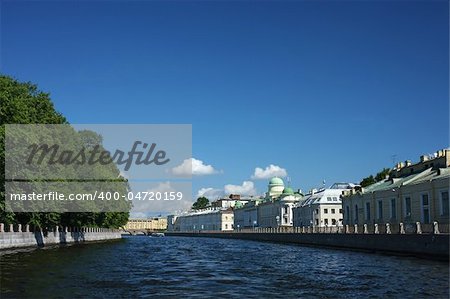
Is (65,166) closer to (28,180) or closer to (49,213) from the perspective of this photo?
(49,213)

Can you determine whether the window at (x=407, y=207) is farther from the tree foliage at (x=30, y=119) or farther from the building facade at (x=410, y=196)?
the tree foliage at (x=30, y=119)

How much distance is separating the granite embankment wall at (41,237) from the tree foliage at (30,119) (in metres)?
1.15

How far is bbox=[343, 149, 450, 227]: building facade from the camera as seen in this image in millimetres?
56000

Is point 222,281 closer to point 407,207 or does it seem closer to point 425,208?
point 425,208

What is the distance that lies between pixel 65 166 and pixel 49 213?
661 centimetres

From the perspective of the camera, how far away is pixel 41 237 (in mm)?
60094

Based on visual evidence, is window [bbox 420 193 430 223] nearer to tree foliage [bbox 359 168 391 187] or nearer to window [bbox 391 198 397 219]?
window [bbox 391 198 397 219]

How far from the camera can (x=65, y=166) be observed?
59031 millimetres

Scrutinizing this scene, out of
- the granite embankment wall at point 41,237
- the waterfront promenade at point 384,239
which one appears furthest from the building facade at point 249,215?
the waterfront promenade at point 384,239

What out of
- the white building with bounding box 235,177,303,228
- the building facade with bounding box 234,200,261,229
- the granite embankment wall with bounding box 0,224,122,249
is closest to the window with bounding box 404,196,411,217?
the granite embankment wall with bounding box 0,224,122,249

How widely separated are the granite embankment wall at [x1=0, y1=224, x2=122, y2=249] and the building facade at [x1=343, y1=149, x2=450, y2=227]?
38.0 metres

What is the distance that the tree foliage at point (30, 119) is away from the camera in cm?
4768

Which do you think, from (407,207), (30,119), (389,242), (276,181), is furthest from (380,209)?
(276,181)

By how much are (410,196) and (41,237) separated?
4010cm
